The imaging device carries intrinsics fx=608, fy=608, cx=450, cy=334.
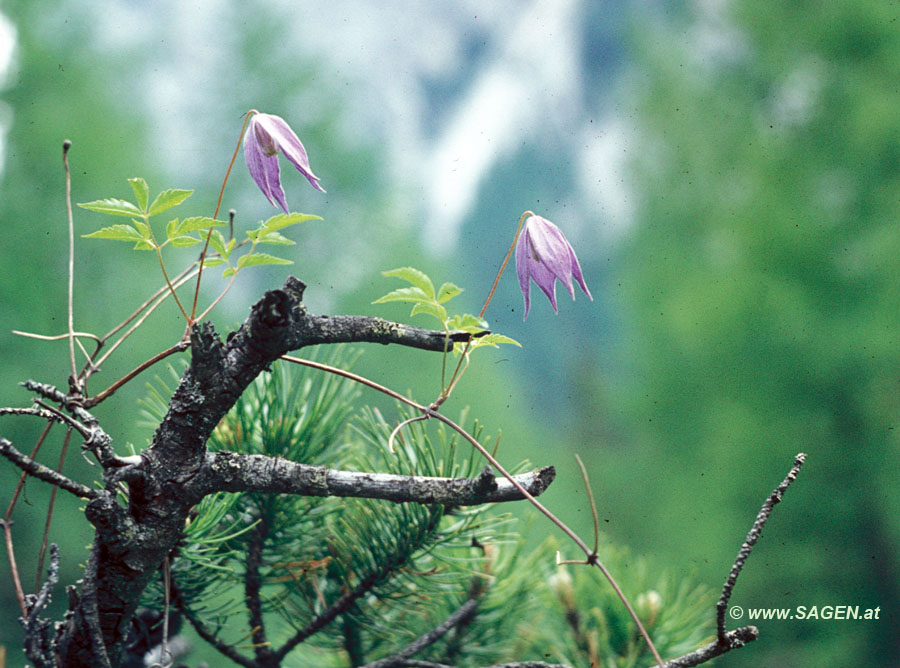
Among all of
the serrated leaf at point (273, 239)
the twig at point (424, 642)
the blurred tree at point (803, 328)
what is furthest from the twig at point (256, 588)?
the blurred tree at point (803, 328)

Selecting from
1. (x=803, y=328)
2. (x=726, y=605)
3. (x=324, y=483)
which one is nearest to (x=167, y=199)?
(x=324, y=483)

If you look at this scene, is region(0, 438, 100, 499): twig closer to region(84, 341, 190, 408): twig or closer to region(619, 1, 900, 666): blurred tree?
region(84, 341, 190, 408): twig

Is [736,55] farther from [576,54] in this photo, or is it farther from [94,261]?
[576,54]

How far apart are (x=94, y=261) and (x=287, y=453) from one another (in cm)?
171

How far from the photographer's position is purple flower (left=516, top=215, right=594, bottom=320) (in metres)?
0.22

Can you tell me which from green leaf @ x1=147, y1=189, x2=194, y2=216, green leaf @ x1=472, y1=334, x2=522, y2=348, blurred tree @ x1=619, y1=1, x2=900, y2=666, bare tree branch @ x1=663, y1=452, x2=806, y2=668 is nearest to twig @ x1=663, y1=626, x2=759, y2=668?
bare tree branch @ x1=663, y1=452, x2=806, y2=668

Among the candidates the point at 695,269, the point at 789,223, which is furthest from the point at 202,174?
the point at 789,223

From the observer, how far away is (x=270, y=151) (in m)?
0.21

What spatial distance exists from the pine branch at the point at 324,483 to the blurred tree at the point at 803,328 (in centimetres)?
136

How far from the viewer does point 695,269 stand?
1.86 m

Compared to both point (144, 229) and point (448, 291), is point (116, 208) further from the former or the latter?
point (448, 291)

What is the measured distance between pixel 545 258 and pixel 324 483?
0.36ft

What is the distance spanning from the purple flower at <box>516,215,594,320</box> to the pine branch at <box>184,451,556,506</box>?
0.06 m

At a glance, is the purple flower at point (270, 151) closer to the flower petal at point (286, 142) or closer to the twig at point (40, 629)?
the flower petal at point (286, 142)
